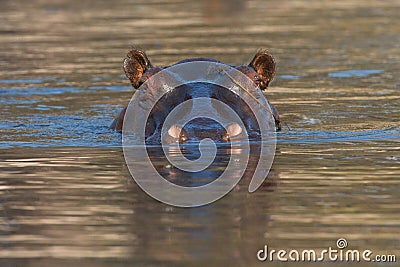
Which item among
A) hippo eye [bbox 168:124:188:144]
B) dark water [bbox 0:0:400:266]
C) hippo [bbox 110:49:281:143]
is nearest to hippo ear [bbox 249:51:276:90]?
hippo [bbox 110:49:281:143]

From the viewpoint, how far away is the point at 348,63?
14.6 metres

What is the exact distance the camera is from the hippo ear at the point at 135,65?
30.5 ft

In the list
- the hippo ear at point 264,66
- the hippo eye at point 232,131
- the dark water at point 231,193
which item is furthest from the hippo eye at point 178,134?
the hippo ear at point 264,66

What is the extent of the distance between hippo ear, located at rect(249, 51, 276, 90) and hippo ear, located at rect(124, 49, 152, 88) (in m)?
0.96

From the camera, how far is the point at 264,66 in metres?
9.36

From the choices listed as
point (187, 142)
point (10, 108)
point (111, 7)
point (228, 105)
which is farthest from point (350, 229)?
point (111, 7)

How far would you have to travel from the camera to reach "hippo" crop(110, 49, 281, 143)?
790cm

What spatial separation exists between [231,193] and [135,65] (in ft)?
10.4

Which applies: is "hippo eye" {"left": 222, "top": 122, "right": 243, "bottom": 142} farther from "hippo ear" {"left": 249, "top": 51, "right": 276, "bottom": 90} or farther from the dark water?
"hippo ear" {"left": 249, "top": 51, "right": 276, "bottom": 90}

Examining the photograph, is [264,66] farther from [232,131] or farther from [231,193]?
[231,193]

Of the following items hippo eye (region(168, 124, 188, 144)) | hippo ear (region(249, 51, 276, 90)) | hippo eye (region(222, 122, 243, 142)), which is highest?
hippo ear (region(249, 51, 276, 90))

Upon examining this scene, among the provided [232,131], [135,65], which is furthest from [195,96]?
[135,65]

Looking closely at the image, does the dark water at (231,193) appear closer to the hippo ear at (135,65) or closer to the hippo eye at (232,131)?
the hippo eye at (232,131)

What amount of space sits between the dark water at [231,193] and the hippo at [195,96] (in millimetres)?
325
